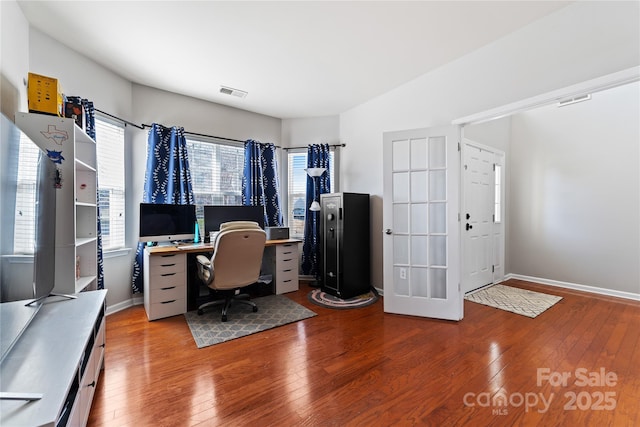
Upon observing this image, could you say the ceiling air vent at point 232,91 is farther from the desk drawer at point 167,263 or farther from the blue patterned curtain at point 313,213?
the desk drawer at point 167,263

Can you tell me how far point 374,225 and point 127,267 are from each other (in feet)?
10.4

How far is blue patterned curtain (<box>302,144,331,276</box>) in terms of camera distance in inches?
165

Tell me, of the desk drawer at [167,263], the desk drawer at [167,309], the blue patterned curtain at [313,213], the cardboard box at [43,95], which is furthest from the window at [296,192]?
the cardboard box at [43,95]

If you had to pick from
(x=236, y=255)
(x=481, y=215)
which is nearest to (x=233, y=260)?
(x=236, y=255)

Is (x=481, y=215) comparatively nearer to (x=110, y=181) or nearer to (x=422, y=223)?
(x=422, y=223)

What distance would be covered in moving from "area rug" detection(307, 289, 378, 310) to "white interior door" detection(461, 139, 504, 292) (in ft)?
4.16

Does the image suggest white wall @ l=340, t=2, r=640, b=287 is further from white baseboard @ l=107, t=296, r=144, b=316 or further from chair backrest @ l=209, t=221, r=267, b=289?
white baseboard @ l=107, t=296, r=144, b=316

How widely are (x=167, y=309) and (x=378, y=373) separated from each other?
7.49ft

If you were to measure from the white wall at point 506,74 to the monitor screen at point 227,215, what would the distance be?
156cm

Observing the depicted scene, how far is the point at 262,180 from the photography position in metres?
4.16

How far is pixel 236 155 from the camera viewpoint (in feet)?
13.5

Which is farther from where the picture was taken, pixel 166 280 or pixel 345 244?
pixel 345 244

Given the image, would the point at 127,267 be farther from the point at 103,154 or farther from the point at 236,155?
the point at 236,155

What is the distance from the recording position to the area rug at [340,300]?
3.26 meters
